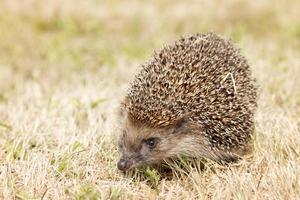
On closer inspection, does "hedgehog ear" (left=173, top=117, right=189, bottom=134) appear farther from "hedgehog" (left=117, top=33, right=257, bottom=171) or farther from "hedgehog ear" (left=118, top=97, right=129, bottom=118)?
"hedgehog ear" (left=118, top=97, right=129, bottom=118)

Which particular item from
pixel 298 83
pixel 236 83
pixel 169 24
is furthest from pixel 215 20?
pixel 236 83

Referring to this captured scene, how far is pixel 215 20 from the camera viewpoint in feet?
37.7

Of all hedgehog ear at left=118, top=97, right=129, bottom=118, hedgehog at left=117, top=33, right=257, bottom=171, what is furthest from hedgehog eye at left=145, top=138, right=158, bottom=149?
hedgehog ear at left=118, top=97, right=129, bottom=118

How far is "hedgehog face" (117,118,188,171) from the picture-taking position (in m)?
5.50

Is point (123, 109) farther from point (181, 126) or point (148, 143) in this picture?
point (181, 126)

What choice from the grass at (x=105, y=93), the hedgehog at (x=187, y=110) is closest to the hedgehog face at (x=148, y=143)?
the hedgehog at (x=187, y=110)

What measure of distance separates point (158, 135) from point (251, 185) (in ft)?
3.31

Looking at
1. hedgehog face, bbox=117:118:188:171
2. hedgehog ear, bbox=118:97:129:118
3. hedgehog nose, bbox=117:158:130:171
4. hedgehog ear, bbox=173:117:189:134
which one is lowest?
hedgehog nose, bbox=117:158:130:171

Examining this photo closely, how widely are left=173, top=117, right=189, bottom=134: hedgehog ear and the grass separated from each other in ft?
1.11

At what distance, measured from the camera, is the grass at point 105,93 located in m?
5.12

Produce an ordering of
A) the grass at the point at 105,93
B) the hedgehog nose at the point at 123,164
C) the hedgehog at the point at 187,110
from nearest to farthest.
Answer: the grass at the point at 105,93
the hedgehog nose at the point at 123,164
the hedgehog at the point at 187,110

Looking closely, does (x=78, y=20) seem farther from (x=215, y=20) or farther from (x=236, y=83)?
(x=236, y=83)

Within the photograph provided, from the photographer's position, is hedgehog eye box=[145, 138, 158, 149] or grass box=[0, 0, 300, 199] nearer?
grass box=[0, 0, 300, 199]

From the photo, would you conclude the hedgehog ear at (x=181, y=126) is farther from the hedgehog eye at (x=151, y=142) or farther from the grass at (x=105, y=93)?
the grass at (x=105, y=93)
